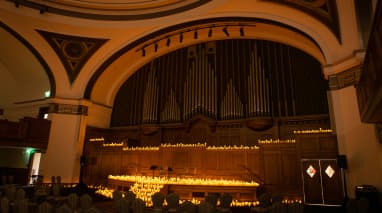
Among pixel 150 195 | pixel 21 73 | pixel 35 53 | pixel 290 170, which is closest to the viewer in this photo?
pixel 150 195

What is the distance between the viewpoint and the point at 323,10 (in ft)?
26.5

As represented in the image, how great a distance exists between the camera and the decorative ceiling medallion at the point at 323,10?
7.74 metres

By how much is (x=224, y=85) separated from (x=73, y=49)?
7.04 meters

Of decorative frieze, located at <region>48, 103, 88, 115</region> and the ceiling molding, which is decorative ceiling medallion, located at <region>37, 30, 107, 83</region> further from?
decorative frieze, located at <region>48, 103, 88, 115</region>

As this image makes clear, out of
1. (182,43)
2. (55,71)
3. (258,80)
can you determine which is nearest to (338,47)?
(258,80)

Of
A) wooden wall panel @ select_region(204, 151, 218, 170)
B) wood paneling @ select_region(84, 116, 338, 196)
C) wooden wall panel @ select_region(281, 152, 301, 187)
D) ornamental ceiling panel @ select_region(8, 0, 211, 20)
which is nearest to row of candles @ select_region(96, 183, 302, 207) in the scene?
wooden wall panel @ select_region(281, 152, 301, 187)

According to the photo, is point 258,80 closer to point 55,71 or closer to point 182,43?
point 182,43

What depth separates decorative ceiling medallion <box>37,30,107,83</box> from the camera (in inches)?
437

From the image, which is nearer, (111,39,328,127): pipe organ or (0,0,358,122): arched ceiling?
(0,0,358,122): arched ceiling

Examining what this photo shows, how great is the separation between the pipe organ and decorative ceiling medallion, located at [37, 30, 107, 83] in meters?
2.74

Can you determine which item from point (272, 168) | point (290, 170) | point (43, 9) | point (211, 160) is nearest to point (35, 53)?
point (43, 9)

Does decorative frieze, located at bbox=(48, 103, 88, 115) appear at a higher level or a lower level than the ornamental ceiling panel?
lower

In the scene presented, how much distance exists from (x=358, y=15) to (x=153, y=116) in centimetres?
869

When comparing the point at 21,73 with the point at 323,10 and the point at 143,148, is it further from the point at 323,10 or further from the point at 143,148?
the point at 323,10
